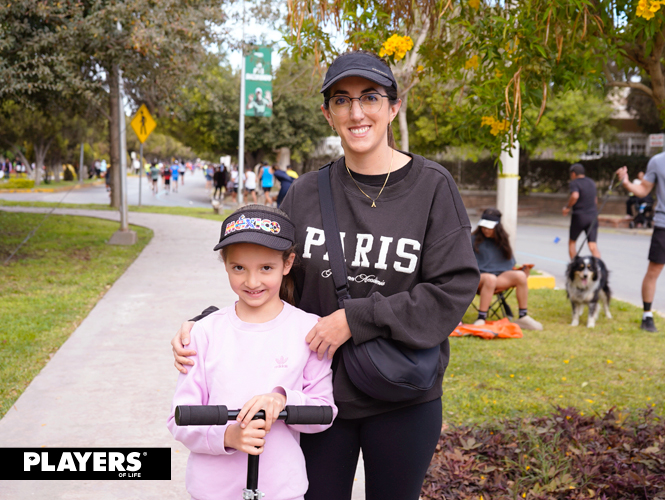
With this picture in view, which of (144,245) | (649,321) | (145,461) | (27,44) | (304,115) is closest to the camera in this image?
(145,461)

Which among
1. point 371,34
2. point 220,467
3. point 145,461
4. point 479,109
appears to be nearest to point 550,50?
point 479,109

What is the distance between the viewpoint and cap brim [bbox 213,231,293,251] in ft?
6.69

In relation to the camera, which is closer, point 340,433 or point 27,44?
point 340,433

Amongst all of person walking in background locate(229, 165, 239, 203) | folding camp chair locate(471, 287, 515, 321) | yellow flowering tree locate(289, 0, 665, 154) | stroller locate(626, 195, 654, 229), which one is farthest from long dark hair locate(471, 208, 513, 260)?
person walking in background locate(229, 165, 239, 203)

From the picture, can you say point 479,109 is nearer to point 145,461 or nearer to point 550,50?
point 550,50

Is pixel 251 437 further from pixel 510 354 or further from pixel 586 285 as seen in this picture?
pixel 586 285

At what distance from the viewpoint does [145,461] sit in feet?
13.4

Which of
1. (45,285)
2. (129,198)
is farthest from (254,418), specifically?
(129,198)

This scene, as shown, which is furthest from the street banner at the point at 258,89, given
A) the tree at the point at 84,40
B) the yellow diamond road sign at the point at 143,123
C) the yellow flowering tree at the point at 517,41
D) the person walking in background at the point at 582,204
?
the yellow flowering tree at the point at 517,41

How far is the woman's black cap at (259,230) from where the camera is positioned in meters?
2.05

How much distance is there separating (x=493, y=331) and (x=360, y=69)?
5.43 metres

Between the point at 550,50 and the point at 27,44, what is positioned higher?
the point at 27,44

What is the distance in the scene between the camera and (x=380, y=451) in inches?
86.5

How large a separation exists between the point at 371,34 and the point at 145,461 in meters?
2.79
